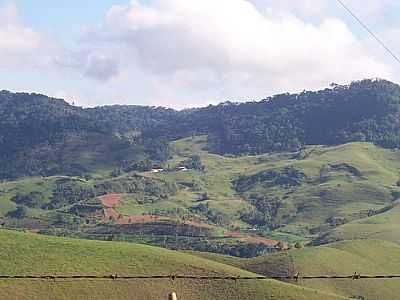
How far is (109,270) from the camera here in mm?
139875

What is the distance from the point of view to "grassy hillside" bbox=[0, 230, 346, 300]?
404 feet

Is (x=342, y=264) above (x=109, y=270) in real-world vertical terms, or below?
below

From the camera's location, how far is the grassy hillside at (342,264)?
149 metres

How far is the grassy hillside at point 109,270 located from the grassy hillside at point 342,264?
13.6m

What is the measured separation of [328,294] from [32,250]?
181ft

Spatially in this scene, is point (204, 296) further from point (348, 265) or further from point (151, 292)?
point (348, 265)

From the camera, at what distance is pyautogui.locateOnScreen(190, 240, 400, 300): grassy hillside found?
149375 mm

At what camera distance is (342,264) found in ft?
557

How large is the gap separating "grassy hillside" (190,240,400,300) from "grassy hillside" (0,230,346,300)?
13.6 meters

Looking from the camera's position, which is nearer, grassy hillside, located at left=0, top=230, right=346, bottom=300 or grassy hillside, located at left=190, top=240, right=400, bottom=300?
grassy hillside, located at left=0, top=230, right=346, bottom=300

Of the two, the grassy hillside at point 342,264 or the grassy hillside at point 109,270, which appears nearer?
the grassy hillside at point 109,270

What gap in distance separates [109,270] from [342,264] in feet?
186

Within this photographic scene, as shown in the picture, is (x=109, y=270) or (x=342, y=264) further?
(x=342, y=264)

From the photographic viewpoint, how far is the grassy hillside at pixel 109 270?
404 feet
